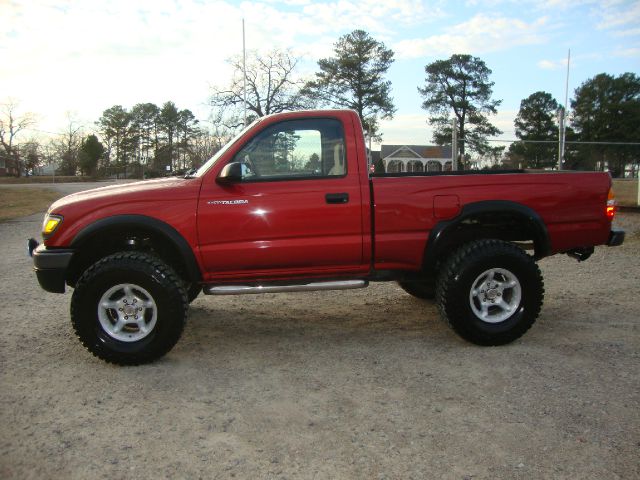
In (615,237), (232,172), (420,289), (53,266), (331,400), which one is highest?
(232,172)

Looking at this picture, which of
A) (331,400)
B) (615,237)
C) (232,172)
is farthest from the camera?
(615,237)

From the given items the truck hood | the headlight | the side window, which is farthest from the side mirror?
the headlight

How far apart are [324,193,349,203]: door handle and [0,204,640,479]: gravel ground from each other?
1.23 meters

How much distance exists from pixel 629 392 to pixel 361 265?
2071 mm

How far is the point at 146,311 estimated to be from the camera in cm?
425

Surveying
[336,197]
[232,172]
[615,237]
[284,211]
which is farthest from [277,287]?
[615,237]

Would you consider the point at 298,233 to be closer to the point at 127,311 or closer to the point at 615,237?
the point at 127,311

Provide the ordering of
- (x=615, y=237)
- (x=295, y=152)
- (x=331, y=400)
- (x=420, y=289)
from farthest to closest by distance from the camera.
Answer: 1. (x=420, y=289)
2. (x=615, y=237)
3. (x=295, y=152)
4. (x=331, y=400)

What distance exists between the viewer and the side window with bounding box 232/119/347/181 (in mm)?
4391

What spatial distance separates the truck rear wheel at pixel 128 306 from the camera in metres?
4.10

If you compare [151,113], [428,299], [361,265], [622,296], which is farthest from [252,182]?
[151,113]

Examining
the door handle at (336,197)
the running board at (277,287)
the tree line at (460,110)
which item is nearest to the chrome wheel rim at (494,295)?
the running board at (277,287)

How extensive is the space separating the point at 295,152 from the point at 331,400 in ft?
6.64

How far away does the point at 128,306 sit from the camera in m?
4.21
